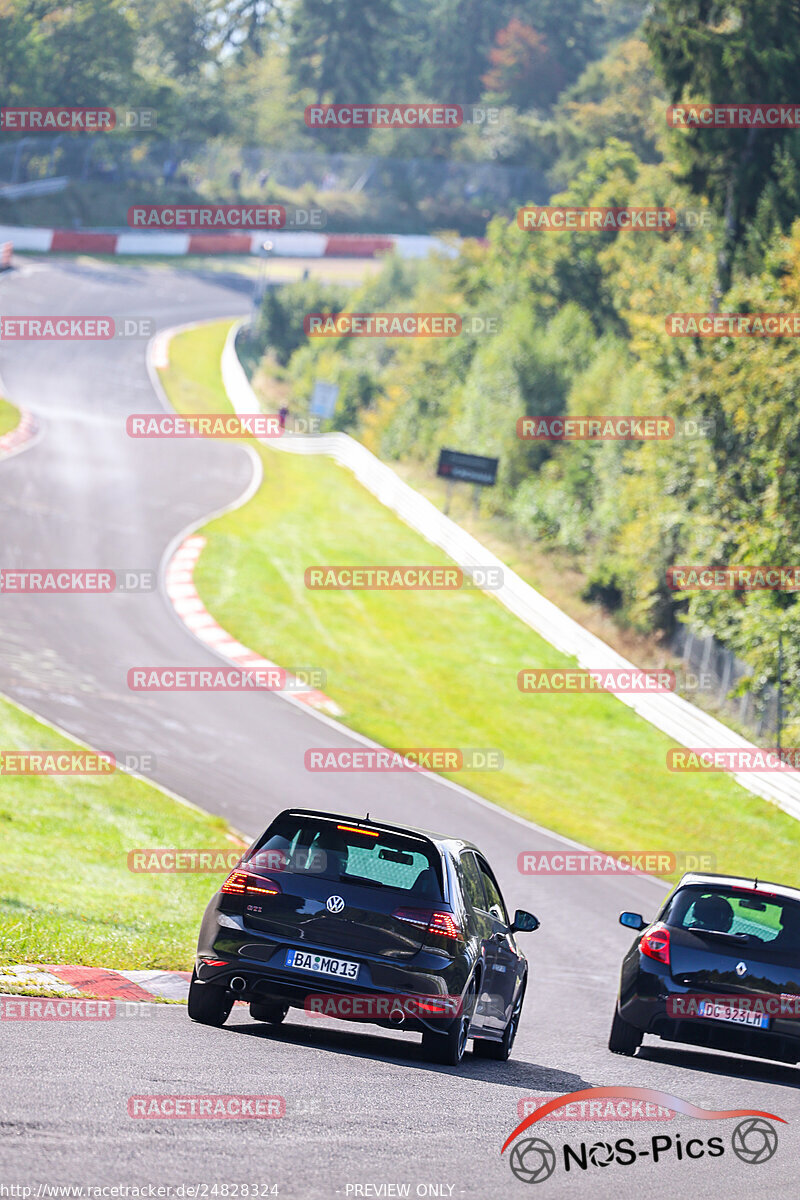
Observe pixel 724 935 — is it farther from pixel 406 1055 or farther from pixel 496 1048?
pixel 406 1055

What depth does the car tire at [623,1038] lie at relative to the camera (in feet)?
35.5

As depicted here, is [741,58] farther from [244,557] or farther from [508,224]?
[508,224]

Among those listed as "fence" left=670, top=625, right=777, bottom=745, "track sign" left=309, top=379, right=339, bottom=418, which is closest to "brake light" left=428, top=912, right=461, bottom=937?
"fence" left=670, top=625, right=777, bottom=745

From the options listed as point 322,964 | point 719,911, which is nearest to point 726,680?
point 719,911

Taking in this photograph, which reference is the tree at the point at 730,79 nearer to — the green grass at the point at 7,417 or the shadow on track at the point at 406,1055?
the green grass at the point at 7,417

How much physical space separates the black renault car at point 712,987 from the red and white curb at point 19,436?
3206cm

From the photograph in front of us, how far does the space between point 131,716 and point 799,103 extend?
26.0m

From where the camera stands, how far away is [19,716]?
72.2ft

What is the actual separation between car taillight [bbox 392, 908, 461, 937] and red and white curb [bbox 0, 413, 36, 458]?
3304cm

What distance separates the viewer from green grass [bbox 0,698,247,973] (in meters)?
11.7

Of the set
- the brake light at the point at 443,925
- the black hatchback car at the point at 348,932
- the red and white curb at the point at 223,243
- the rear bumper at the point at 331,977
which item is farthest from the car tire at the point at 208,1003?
the red and white curb at the point at 223,243

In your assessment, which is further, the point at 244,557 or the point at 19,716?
the point at 244,557

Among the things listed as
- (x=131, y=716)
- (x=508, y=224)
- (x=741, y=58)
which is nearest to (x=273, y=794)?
(x=131, y=716)

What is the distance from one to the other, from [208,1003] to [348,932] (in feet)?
3.78
